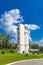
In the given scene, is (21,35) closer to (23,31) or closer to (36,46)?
(23,31)

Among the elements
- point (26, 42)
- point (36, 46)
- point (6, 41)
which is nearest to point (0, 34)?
point (6, 41)

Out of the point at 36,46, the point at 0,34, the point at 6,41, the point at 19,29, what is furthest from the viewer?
the point at 36,46

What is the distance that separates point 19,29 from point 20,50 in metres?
7.79

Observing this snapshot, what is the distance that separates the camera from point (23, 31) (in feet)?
246

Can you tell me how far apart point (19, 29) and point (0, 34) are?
67.0 ft

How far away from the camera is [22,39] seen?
7519cm

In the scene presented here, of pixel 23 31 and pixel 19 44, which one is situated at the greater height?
pixel 23 31

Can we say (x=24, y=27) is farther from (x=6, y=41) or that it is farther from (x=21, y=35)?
(x=6, y=41)

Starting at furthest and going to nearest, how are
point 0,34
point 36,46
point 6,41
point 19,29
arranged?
point 36,46 < point 6,41 < point 0,34 < point 19,29

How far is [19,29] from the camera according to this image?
242 ft

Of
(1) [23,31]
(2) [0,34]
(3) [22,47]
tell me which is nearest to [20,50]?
(3) [22,47]

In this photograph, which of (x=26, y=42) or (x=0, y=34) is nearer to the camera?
(x=26, y=42)

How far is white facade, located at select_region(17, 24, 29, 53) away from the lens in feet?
243

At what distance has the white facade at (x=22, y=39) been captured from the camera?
2911 inches
